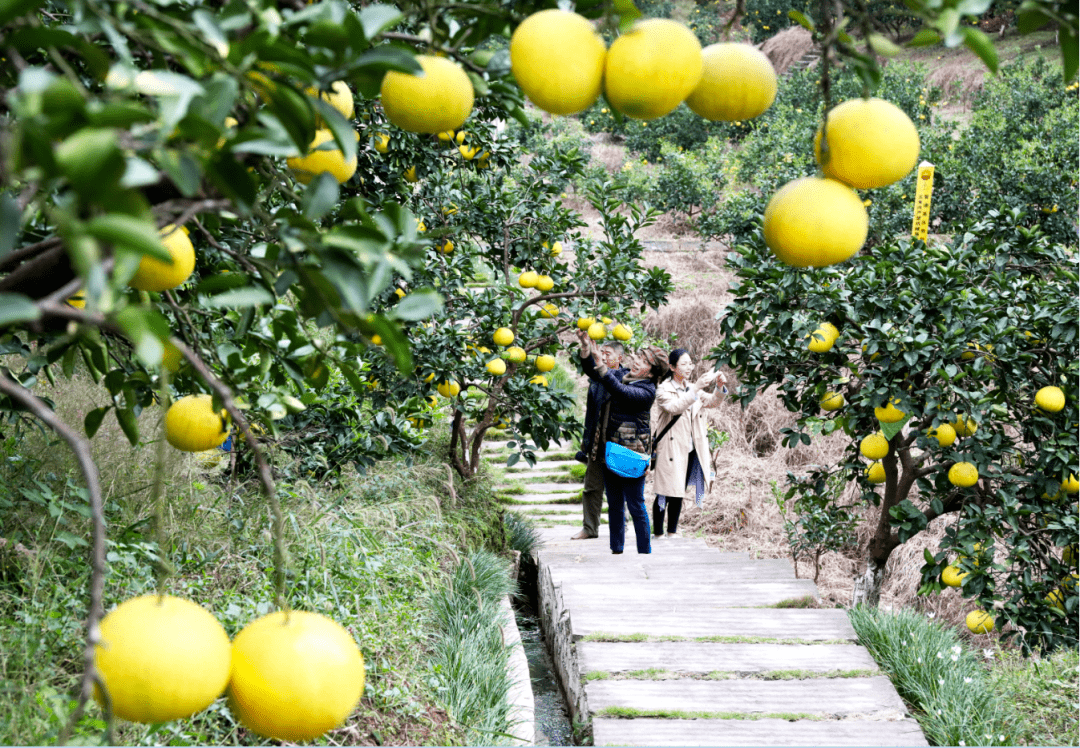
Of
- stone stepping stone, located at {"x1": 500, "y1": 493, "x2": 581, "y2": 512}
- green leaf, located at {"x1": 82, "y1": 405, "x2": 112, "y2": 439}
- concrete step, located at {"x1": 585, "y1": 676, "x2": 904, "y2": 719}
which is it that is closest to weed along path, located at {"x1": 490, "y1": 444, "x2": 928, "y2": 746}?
concrete step, located at {"x1": 585, "y1": 676, "x2": 904, "y2": 719}

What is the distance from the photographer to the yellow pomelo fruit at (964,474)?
359cm

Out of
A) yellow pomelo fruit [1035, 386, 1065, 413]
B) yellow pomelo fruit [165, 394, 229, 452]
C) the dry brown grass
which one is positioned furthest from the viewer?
the dry brown grass

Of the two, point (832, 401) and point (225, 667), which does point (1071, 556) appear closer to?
point (832, 401)

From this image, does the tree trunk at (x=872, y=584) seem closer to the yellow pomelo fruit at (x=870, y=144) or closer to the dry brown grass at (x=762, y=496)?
the dry brown grass at (x=762, y=496)

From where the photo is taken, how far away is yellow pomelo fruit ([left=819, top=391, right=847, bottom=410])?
388 centimetres

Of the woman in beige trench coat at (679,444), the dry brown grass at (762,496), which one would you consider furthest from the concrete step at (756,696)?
the woman in beige trench coat at (679,444)

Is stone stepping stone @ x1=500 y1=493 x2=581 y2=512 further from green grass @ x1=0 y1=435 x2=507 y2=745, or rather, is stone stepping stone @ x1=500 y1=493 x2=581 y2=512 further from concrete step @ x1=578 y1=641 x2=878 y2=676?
concrete step @ x1=578 y1=641 x2=878 y2=676

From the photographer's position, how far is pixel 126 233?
0.60 meters

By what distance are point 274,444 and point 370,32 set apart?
12.1 ft

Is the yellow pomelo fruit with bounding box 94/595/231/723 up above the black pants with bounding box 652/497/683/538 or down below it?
above

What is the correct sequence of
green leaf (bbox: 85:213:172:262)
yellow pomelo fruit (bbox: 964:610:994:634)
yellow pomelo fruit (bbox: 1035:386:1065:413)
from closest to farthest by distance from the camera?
1. green leaf (bbox: 85:213:172:262)
2. yellow pomelo fruit (bbox: 1035:386:1065:413)
3. yellow pomelo fruit (bbox: 964:610:994:634)

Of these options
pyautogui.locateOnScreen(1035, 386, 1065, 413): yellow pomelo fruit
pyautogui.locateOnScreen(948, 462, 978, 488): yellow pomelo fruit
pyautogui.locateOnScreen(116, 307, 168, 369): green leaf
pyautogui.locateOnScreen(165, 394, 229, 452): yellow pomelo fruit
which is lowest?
pyautogui.locateOnScreen(948, 462, 978, 488): yellow pomelo fruit

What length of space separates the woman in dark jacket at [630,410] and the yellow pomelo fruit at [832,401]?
1.35 m

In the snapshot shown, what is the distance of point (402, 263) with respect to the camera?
98 cm
